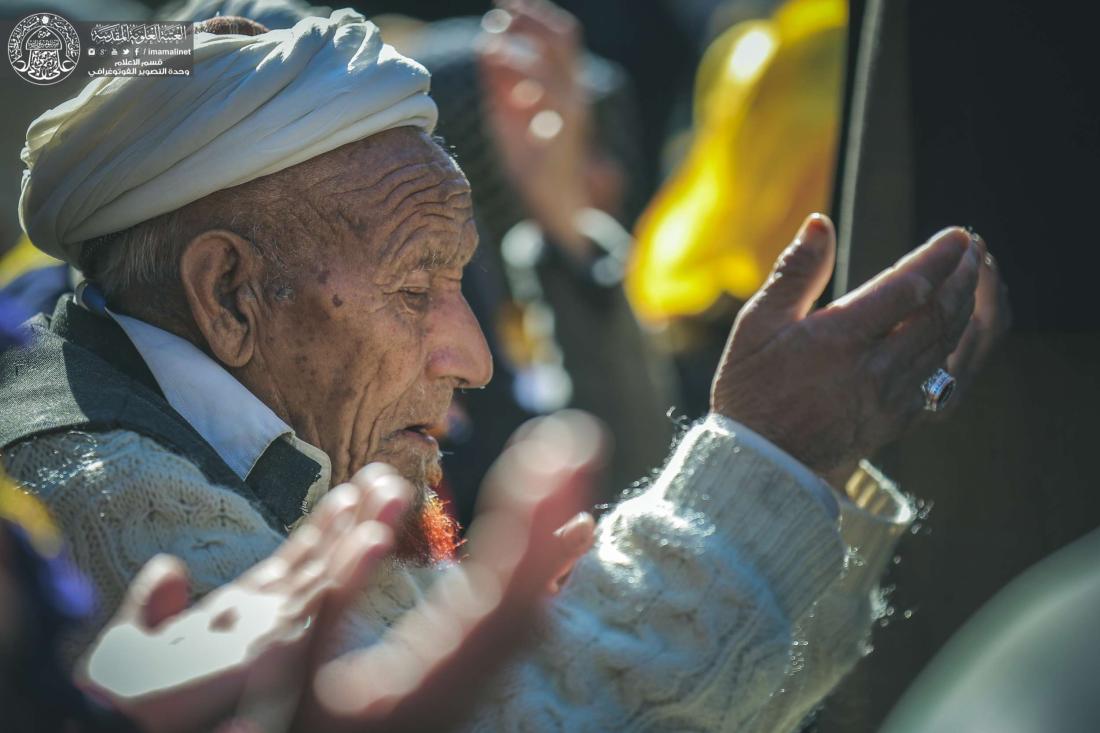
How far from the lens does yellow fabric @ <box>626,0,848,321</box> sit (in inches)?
200

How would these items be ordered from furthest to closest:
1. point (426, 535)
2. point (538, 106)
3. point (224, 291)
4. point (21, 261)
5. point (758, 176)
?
point (758, 176)
point (538, 106)
point (21, 261)
point (426, 535)
point (224, 291)

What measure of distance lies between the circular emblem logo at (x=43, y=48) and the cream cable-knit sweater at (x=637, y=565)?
1393mm

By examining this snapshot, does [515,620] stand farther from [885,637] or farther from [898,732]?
[885,637]

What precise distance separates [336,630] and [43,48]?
7.10 ft

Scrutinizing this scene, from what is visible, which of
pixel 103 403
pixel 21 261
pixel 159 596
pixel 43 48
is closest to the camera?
pixel 159 596

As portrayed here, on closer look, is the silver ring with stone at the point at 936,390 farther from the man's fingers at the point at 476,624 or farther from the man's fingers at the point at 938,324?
the man's fingers at the point at 476,624

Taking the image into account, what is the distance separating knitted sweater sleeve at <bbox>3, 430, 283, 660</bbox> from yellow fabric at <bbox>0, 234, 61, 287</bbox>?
146 centimetres

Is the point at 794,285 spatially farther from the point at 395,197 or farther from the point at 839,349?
the point at 395,197

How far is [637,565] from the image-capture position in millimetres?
1752

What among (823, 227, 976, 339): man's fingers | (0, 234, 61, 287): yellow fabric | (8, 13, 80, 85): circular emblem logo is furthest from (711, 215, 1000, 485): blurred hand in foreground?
(0, 234, 61, 287): yellow fabric

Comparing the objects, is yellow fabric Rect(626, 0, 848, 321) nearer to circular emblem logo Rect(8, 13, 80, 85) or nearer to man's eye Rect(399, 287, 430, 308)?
circular emblem logo Rect(8, 13, 80, 85)

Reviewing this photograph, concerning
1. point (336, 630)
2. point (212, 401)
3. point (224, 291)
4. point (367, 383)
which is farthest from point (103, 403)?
point (336, 630)

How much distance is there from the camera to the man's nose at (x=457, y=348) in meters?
2.23

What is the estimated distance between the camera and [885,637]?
104 inches
